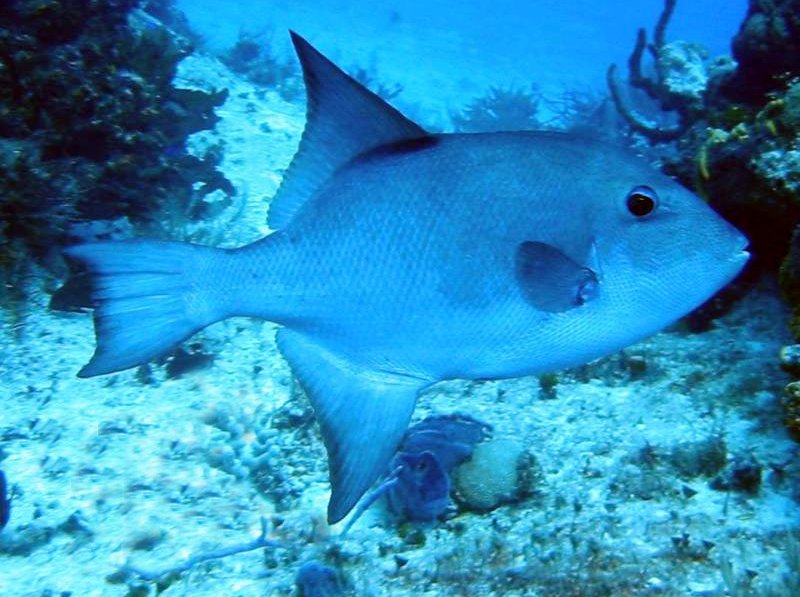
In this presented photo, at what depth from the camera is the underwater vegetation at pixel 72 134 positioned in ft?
15.5

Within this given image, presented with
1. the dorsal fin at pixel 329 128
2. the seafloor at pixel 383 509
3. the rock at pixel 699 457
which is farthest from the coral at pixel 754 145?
the dorsal fin at pixel 329 128

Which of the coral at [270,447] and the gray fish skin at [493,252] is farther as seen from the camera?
the coral at [270,447]

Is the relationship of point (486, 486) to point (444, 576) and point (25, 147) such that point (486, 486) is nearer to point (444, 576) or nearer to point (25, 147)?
point (444, 576)

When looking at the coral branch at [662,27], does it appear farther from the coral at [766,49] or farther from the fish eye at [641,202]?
the fish eye at [641,202]

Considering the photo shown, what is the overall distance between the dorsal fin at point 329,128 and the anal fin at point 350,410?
43cm

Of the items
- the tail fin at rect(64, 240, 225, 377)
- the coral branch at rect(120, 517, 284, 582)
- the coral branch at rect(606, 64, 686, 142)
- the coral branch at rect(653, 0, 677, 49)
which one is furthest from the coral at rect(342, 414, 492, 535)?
the coral branch at rect(653, 0, 677, 49)

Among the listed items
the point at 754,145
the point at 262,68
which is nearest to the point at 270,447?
the point at 754,145

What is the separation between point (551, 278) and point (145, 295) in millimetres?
1145

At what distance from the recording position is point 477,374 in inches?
70.5

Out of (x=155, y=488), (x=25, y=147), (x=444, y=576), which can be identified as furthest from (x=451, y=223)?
(x=25, y=147)

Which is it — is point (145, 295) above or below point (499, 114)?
below

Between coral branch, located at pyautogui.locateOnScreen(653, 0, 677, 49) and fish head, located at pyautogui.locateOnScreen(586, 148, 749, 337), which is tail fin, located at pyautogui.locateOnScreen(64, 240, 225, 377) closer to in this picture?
fish head, located at pyautogui.locateOnScreen(586, 148, 749, 337)

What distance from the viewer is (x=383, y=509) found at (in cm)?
331

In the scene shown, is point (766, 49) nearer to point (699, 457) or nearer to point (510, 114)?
point (699, 457)
